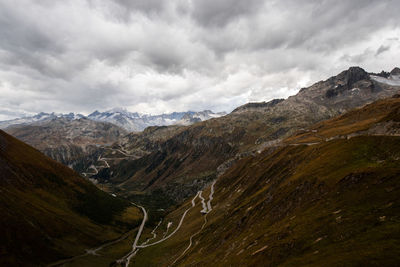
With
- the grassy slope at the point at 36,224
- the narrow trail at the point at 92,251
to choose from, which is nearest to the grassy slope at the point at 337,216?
the narrow trail at the point at 92,251

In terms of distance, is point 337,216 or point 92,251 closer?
point 337,216

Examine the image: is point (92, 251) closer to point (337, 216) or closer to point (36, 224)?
point (36, 224)

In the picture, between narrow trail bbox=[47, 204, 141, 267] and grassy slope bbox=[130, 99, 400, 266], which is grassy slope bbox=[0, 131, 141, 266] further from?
grassy slope bbox=[130, 99, 400, 266]

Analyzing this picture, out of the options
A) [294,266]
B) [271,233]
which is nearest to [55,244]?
[271,233]

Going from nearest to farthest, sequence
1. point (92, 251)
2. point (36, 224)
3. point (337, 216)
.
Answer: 1. point (337, 216)
2. point (36, 224)
3. point (92, 251)

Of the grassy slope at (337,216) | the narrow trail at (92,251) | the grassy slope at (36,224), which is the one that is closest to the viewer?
the grassy slope at (337,216)

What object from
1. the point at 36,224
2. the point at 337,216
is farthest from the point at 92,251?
the point at 337,216

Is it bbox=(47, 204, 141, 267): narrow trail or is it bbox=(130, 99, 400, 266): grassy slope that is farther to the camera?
bbox=(47, 204, 141, 267): narrow trail

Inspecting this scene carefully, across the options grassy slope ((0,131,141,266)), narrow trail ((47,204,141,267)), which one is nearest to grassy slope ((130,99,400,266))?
narrow trail ((47,204,141,267))

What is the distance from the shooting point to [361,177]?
171ft

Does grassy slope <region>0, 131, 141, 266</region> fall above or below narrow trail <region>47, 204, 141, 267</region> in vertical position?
above

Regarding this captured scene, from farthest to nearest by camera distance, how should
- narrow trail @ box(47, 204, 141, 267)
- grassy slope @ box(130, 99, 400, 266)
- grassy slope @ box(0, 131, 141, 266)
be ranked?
narrow trail @ box(47, 204, 141, 267), grassy slope @ box(0, 131, 141, 266), grassy slope @ box(130, 99, 400, 266)

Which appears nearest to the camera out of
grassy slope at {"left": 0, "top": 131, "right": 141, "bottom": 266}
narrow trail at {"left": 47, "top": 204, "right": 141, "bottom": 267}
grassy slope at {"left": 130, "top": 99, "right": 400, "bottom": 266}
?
grassy slope at {"left": 130, "top": 99, "right": 400, "bottom": 266}

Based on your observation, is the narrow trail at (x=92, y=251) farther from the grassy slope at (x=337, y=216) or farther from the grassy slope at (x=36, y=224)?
the grassy slope at (x=337, y=216)
